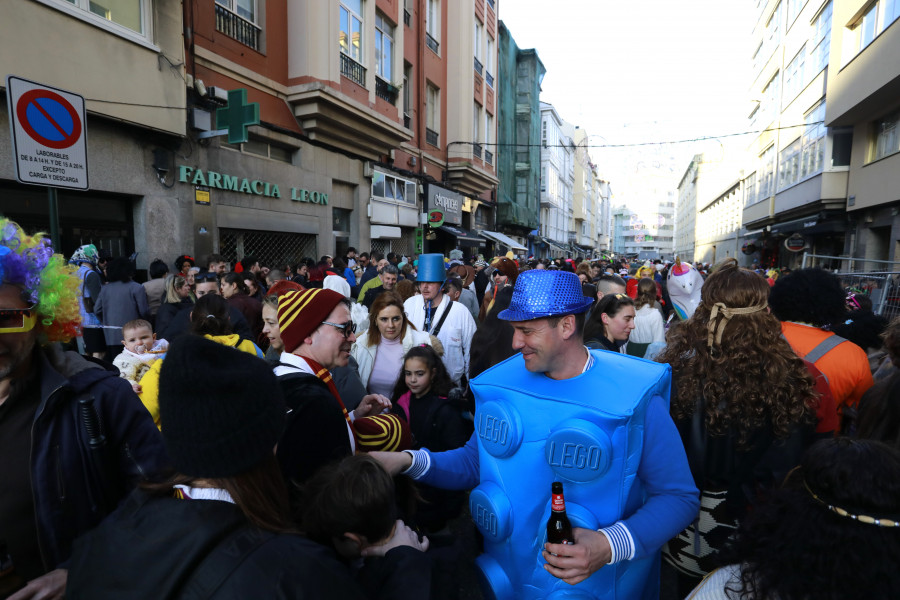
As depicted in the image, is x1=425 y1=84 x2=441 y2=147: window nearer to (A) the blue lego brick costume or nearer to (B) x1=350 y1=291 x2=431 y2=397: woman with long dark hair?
(B) x1=350 y1=291 x2=431 y2=397: woman with long dark hair

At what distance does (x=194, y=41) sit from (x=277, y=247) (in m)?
4.59

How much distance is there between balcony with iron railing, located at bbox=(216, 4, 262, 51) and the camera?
31.8ft

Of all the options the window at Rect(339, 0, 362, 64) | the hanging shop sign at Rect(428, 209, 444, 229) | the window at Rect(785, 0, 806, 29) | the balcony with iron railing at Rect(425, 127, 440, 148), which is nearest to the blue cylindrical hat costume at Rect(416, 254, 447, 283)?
the window at Rect(339, 0, 362, 64)

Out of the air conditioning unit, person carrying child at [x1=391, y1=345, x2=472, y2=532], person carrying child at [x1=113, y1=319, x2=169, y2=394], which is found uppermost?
the air conditioning unit

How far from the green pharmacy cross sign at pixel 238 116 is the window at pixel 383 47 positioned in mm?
6316

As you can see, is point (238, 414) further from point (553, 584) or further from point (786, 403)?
point (786, 403)

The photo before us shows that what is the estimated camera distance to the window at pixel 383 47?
48.1ft

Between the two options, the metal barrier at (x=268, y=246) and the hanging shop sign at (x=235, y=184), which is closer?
the hanging shop sign at (x=235, y=184)

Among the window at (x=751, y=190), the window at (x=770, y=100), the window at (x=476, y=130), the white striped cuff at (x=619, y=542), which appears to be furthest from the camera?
the window at (x=751, y=190)

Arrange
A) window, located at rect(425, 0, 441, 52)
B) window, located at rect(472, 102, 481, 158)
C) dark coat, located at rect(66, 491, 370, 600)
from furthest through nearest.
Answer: window, located at rect(472, 102, 481, 158) → window, located at rect(425, 0, 441, 52) → dark coat, located at rect(66, 491, 370, 600)

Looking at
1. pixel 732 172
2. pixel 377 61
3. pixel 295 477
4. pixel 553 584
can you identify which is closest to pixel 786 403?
pixel 553 584

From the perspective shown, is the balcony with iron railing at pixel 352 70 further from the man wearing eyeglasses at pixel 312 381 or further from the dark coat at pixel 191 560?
the dark coat at pixel 191 560

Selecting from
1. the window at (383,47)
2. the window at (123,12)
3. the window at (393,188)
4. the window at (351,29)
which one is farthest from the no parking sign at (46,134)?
the window at (383,47)

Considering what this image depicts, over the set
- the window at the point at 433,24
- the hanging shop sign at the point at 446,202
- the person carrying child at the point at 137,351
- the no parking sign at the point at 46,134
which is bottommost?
the person carrying child at the point at 137,351
